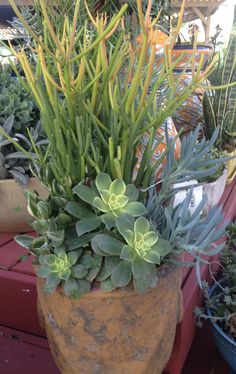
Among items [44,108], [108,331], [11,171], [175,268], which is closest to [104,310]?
[108,331]

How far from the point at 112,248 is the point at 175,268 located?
15cm

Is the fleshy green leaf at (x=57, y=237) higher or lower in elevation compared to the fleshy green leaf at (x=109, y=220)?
lower

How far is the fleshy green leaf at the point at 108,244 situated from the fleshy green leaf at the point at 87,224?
2cm

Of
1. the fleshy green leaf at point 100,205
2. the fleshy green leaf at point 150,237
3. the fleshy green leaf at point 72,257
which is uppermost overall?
the fleshy green leaf at point 100,205

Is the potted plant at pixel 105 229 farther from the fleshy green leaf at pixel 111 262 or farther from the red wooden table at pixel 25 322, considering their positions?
the red wooden table at pixel 25 322

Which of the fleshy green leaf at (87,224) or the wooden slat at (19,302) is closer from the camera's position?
the fleshy green leaf at (87,224)

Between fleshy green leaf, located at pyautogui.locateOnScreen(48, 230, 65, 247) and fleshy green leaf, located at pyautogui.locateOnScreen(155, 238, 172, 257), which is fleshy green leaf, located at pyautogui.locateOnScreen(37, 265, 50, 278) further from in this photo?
fleshy green leaf, located at pyautogui.locateOnScreen(155, 238, 172, 257)

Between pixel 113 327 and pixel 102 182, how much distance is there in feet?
0.79

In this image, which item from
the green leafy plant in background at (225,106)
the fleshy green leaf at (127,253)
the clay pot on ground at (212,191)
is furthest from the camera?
the green leafy plant in background at (225,106)

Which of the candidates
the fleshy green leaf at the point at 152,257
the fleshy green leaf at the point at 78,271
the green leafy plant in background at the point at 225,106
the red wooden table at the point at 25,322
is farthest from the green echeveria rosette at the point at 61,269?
the green leafy plant in background at the point at 225,106

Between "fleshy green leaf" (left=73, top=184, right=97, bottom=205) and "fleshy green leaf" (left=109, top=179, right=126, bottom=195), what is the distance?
0.03 meters

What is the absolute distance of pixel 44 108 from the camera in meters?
0.55

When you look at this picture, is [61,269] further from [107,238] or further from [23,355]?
[23,355]

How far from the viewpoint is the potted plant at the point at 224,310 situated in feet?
3.05
